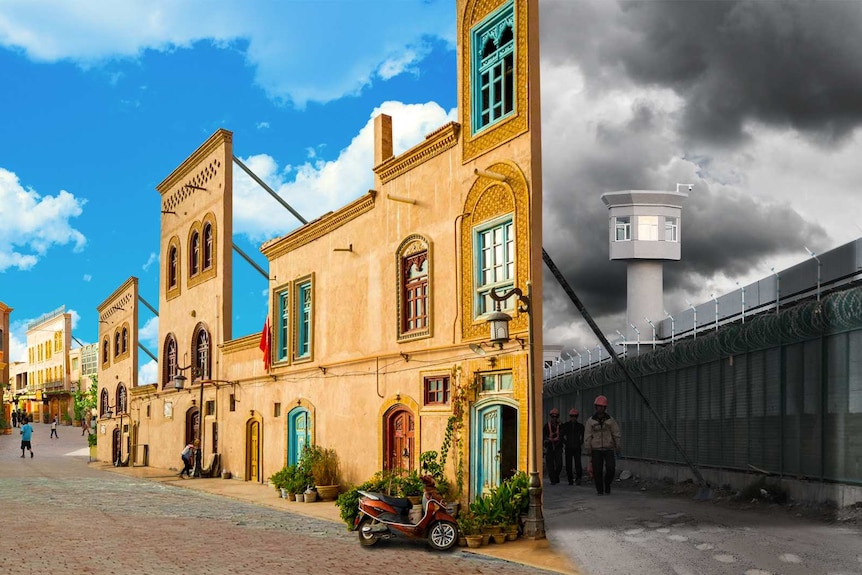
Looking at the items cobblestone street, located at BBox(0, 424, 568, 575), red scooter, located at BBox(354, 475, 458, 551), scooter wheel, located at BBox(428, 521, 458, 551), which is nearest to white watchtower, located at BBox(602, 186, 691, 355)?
cobblestone street, located at BBox(0, 424, 568, 575)

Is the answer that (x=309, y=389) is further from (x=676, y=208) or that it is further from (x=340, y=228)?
(x=676, y=208)

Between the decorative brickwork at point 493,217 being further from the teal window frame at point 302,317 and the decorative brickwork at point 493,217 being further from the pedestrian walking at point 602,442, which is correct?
the teal window frame at point 302,317

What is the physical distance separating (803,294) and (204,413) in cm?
2199

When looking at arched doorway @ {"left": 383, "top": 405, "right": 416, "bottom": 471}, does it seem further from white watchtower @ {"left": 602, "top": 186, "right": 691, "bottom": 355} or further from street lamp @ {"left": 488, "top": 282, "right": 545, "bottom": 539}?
white watchtower @ {"left": 602, "top": 186, "right": 691, "bottom": 355}

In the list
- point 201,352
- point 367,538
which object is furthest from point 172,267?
point 367,538

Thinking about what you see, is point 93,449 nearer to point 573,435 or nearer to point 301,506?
point 301,506

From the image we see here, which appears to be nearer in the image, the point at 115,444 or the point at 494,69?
the point at 494,69

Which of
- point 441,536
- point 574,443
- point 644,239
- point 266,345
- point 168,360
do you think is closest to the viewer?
point 441,536

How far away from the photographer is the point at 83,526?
16.3m

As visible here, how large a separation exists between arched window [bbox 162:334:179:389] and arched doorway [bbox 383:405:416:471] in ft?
60.4

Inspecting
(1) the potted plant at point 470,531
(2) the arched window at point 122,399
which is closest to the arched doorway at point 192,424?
(2) the arched window at point 122,399

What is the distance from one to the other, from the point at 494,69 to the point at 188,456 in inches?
760

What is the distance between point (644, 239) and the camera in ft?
119

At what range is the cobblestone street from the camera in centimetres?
1191
